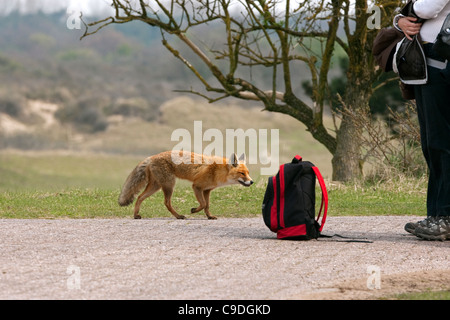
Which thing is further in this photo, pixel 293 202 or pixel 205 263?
pixel 293 202

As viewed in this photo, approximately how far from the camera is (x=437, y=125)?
753 centimetres

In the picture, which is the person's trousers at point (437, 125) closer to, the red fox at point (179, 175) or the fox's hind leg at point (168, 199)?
the red fox at point (179, 175)

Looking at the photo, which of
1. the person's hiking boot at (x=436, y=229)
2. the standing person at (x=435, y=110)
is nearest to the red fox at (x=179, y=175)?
the person's hiking boot at (x=436, y=229)

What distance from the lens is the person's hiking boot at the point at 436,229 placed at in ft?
25.4

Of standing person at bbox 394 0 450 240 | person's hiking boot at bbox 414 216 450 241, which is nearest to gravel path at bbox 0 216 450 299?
person's hiking boot at bbox 414 216 450 241

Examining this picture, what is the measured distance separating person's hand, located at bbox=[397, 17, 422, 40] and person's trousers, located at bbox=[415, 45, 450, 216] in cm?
20

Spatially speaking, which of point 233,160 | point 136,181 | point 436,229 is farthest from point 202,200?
point 436,229

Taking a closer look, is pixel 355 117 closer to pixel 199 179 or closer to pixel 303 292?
pixel 199 179

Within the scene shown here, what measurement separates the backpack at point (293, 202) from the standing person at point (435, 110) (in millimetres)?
1217

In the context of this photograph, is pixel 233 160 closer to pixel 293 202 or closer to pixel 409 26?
pixel 293 202

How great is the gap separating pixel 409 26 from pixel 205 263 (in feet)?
10.7

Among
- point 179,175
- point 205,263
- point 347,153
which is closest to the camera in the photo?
point 205,263

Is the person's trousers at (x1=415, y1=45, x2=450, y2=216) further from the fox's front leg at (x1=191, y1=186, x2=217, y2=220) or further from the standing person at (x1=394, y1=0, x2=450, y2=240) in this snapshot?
the fox's front leg at (x1=191, y1=186, x2=217, y2=220)
